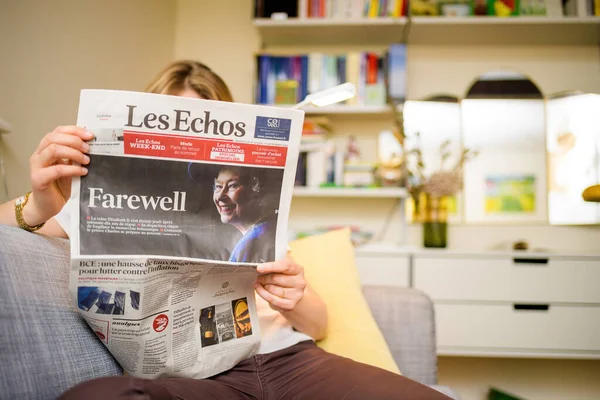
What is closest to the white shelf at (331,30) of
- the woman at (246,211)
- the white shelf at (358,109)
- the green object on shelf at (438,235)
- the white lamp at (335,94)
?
the white shelf at (358,109)

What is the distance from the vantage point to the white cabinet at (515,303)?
1.95 meters

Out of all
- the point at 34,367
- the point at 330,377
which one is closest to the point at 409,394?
the point at 330,377

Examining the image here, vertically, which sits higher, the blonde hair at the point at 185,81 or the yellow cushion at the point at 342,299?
the blonde hair at the point at 185,81

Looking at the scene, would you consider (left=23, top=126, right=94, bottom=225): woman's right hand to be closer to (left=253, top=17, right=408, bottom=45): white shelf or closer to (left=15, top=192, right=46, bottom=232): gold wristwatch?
(left=15, top=192, right=46, bottom=232): gold wristwatch

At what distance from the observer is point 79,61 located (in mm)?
1705

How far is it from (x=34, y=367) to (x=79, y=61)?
1.41 m

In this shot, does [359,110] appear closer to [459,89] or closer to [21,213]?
[459,89]

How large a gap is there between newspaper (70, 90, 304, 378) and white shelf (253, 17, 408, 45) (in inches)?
67.6

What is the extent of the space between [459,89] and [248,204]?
2078 millimetres

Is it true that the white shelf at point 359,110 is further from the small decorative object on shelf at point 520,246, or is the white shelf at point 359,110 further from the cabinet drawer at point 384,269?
the small decorative object on shelf at point 520,246

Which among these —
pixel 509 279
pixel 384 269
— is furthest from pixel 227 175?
pixel 509 279

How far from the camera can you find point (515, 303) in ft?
6.49

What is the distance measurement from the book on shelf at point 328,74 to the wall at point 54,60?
26.1 inches

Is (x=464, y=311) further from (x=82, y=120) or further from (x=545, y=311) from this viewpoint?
(x=82, y=120)
